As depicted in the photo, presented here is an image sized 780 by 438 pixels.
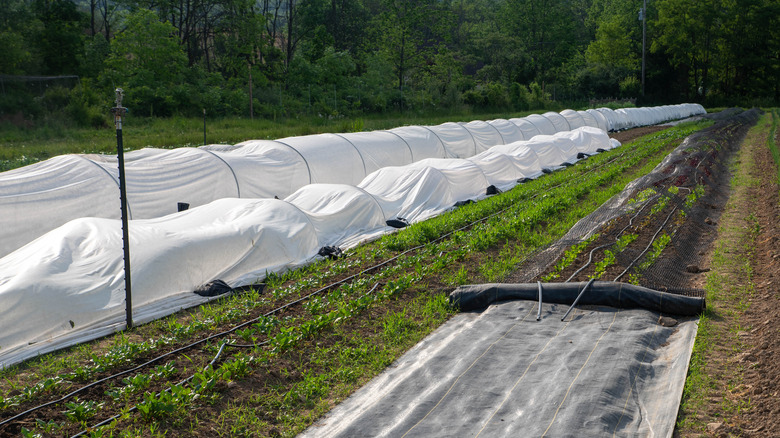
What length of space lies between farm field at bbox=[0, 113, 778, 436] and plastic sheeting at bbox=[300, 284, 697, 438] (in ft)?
0.72

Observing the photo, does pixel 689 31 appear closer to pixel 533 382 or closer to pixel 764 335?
pixel 764 335

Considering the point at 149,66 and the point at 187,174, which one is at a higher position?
the point at 149,66

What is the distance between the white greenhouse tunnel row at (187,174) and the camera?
30.9 ft

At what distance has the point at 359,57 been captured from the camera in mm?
44469

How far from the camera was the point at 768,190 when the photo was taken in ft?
40.4

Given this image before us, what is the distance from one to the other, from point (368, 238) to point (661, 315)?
532cm

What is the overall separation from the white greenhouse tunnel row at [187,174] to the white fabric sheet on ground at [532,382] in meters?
7.25

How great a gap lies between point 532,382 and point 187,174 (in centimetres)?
930

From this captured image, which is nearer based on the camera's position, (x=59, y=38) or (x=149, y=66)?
(x=149, y=66)

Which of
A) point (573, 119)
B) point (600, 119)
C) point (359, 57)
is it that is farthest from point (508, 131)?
point (359, 57)

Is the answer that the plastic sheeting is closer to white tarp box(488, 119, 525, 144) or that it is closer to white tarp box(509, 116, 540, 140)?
white tarp box(488, 119, 525, 144)

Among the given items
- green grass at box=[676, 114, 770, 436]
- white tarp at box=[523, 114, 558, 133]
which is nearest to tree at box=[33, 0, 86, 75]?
white tarp at box=[523, 114, 558, 133]

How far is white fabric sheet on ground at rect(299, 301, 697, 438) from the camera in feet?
12.9

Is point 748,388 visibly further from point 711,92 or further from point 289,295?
point 711,92
